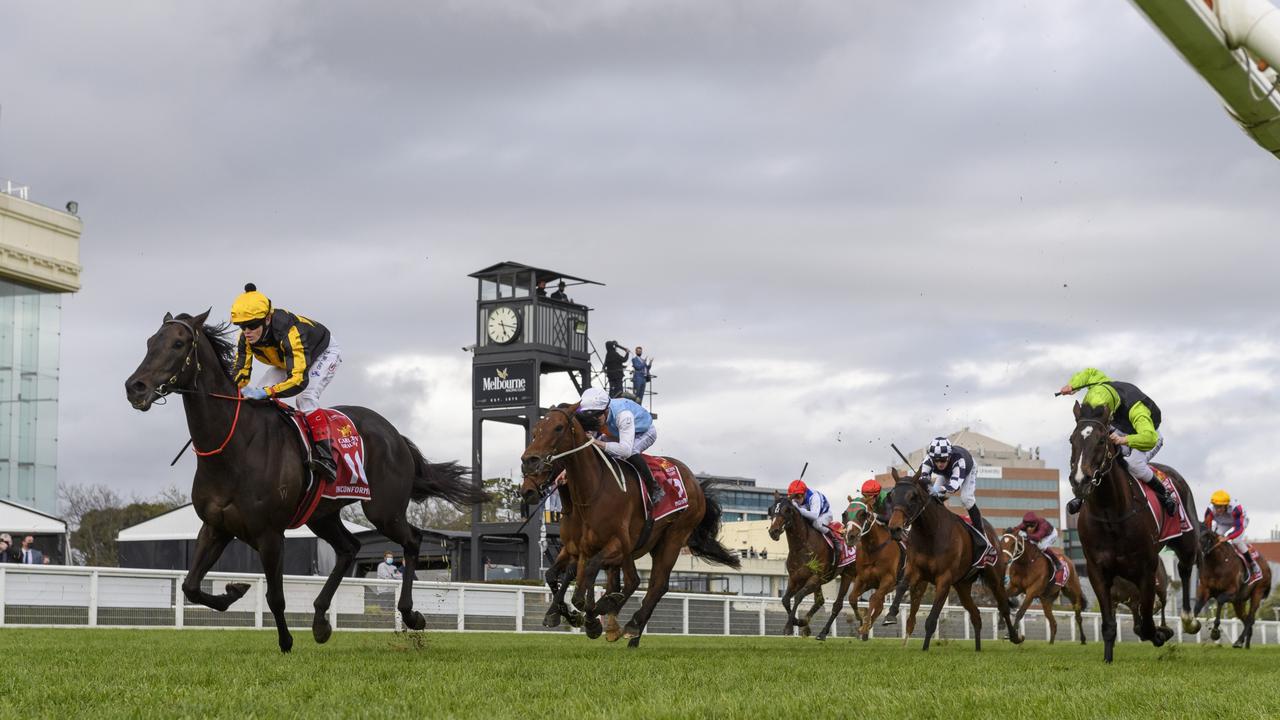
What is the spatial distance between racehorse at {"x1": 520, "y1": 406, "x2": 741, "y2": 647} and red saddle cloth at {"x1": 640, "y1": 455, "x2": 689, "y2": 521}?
11cm

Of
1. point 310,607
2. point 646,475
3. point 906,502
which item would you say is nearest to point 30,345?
point 310,607

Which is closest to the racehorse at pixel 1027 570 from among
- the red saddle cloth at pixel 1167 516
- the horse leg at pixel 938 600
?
the horse leg at pixel 938 600

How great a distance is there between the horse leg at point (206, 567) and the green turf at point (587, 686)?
0.35m

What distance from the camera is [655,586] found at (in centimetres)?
1295

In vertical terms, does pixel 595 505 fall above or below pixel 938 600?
above

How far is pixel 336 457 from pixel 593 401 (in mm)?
2326

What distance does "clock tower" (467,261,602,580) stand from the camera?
50125 mm

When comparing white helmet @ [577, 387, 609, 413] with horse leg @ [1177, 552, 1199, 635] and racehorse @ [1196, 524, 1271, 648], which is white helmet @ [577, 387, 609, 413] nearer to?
horse leg @ [1177, 552, 1199, 635]

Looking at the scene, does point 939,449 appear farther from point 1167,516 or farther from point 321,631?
point 321,631

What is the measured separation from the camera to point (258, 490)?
9.93m

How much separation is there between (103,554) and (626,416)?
61.6 metres

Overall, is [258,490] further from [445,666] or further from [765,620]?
[765,620]

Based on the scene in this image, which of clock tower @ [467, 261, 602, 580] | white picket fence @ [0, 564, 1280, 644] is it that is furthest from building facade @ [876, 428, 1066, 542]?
white picket fence @ [0, 564, 1280, 644]

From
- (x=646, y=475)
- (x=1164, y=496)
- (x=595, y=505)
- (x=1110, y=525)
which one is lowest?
(x=1110, y=525)
